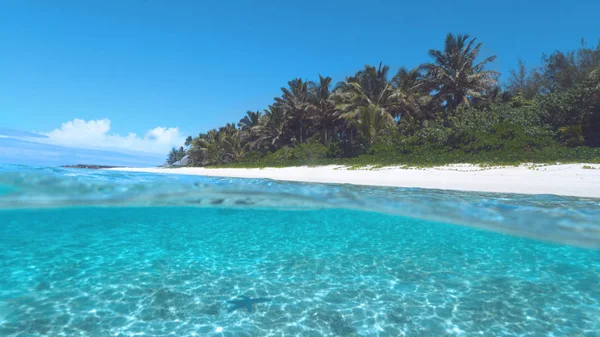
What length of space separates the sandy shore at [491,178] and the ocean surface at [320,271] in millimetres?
1602

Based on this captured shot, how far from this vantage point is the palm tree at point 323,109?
3741 centimetres

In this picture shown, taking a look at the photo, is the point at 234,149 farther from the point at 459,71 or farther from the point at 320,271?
the point at 320,271

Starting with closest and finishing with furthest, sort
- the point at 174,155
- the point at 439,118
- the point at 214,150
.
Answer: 1. the point at 439,118
2. the point at 214,150
3. the point at 174,155

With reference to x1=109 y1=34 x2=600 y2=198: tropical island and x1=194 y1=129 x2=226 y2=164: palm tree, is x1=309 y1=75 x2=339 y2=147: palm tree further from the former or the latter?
x1=194 y1=129 x2=226 y2=164: palm tree

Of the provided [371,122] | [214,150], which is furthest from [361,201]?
[214,150]

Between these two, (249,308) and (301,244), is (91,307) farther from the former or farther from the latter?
(301,244)

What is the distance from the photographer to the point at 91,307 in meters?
4.68

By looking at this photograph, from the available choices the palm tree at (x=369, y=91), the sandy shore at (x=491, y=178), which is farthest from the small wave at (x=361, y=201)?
the palm tree at (x=369, y=91)

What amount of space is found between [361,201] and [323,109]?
1025 inches

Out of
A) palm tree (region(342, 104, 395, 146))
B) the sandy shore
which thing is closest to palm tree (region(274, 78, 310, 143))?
palm tree (region(342, 104, 395, 146))

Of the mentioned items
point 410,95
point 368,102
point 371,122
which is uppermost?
point 410,95

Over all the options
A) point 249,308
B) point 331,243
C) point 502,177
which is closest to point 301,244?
point 331,243

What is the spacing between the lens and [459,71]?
30.0 meters

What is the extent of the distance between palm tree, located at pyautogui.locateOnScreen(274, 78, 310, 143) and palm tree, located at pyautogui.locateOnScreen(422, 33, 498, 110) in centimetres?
1493
